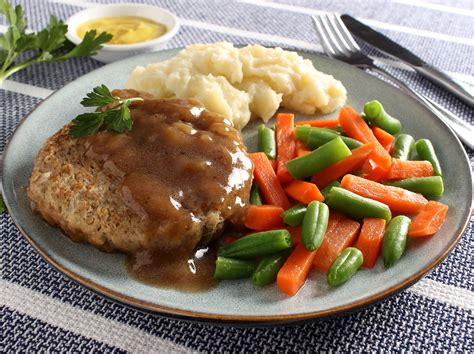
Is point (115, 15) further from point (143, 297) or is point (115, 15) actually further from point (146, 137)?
point (143, 297)

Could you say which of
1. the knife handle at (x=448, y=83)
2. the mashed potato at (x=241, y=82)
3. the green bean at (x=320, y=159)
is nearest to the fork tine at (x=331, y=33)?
the knife handle at (x=448, y=83)

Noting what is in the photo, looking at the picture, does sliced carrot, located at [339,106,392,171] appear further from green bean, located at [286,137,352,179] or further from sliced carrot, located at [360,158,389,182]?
green bean, located at [286,137,352,179]

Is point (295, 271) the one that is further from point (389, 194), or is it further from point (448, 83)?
point (448, 83)

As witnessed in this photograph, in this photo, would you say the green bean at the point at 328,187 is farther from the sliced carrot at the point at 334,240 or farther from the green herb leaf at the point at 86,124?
the green herb leaf at the point at 86,124

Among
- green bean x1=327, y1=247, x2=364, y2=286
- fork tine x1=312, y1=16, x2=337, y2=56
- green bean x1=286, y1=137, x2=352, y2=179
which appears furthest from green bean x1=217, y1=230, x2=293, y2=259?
fork tine x1=312, y1=16, x2=337, y2=56

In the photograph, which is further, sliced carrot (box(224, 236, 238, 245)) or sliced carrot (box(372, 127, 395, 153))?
sliced carrot (box(372, 127, 395, 153))

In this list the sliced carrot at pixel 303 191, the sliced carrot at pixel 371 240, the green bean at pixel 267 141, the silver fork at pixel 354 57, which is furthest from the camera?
the silver fork at pixel 354 57

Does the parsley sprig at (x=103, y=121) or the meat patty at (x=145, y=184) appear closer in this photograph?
the meat patty at (x=145, y=184)
